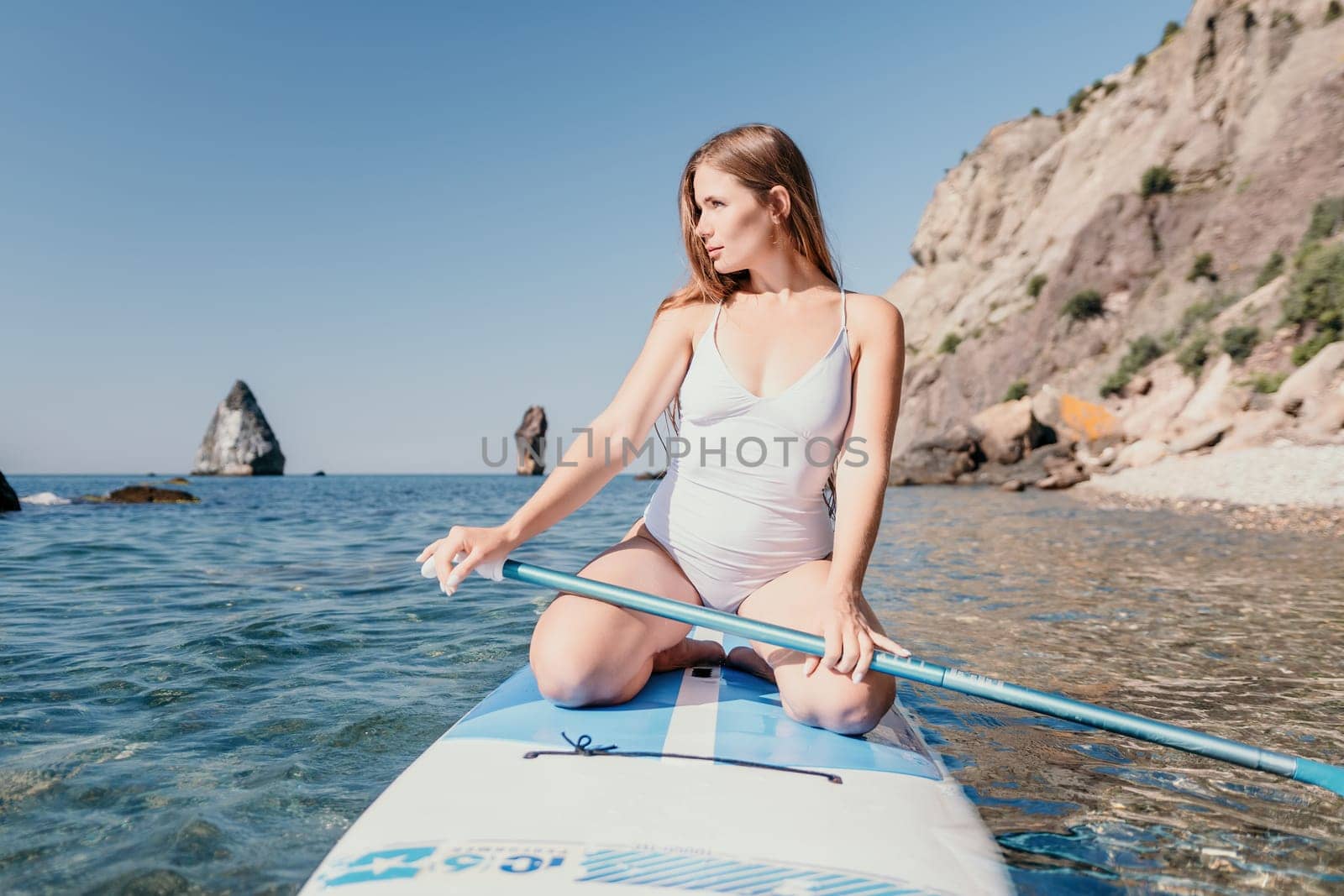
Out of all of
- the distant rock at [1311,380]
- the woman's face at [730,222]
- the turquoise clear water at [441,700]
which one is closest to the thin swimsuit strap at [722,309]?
the woman's face at [730,222]

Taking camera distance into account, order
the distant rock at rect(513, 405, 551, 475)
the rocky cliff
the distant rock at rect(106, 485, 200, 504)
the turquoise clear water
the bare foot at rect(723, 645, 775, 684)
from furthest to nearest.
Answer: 1. the distant rock at rect(513, 405, 551, 475)
2. the rocky cliff
3. the distant rock at rect(106, 485, 200, 504)
4. the bare foot at rect(723, 645, 775, 684)
5. the turquoise clear water

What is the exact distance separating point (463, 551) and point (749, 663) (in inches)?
43.4

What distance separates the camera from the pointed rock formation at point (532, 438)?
82.0m

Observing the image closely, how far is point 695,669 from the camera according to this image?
106 inches

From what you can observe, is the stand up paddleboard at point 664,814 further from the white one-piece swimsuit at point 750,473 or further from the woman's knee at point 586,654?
the white one-piece swimsuit at point 750,473

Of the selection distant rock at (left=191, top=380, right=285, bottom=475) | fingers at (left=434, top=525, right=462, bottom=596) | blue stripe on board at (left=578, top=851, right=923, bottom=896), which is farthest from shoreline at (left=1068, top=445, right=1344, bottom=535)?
distant rock at (left=191, top=380, right=285, bottom=475)

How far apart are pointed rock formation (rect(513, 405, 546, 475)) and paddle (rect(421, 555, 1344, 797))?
80.0 meters

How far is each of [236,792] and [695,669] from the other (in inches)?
52.6

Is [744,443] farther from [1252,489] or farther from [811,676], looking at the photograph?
[1252,489]

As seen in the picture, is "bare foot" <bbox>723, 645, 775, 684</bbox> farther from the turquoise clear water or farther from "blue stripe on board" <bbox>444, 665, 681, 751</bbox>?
the turquoise clear water

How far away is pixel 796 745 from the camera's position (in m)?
2.05

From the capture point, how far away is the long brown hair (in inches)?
96.9

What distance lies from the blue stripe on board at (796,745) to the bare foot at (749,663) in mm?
296

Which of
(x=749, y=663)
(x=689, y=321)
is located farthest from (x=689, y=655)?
(x=689, y=321)
